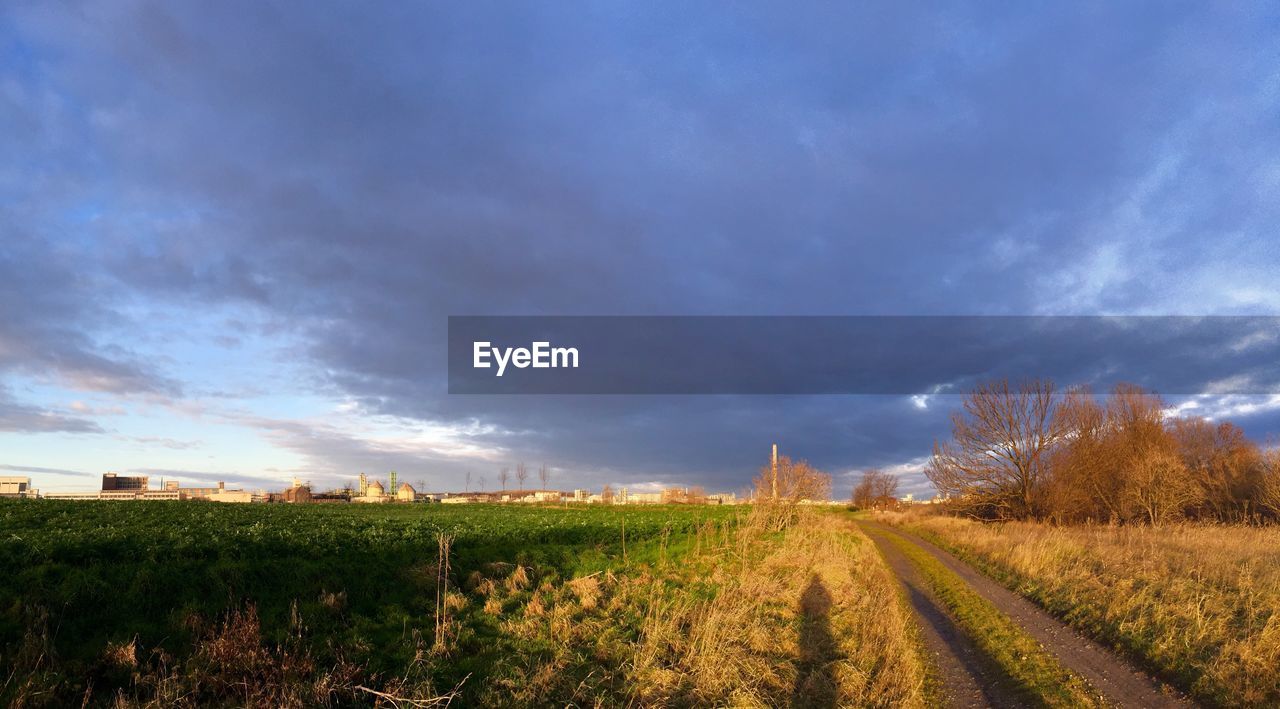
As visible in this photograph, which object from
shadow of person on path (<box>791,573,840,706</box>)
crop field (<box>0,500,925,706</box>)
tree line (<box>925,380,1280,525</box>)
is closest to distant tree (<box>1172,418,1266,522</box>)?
tree line (<box>925,380,1280,525</box>)

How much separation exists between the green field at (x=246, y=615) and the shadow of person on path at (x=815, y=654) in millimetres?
3539

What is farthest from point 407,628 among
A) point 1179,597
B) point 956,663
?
point 1179,597

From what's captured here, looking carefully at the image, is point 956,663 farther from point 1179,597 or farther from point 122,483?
point 122,483

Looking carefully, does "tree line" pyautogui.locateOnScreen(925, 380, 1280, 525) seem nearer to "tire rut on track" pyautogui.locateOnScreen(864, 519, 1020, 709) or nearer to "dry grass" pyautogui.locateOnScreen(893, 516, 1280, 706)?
"dry grass" pyautogui.locateOnScreen(893, 516, 1280, 706)

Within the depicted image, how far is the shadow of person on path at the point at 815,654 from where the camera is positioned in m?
9.98

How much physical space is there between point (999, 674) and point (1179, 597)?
5.91 meters

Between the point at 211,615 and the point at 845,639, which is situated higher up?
the point at 211,615

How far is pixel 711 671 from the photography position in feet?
33.0

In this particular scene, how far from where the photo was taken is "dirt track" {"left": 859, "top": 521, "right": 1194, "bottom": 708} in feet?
32.1

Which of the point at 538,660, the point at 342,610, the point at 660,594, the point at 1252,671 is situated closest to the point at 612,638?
the point at 538,660

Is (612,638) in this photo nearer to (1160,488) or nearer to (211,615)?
(211,615)

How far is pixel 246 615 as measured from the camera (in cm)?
1105

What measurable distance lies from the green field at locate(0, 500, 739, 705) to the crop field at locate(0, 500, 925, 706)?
1.6 inches

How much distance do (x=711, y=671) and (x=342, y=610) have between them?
743cm
